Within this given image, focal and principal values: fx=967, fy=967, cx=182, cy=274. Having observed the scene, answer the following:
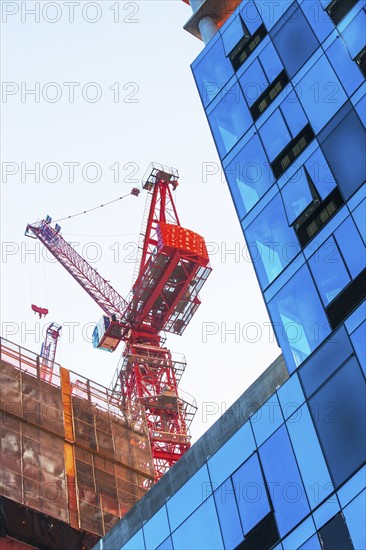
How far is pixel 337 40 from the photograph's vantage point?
31.6 metres

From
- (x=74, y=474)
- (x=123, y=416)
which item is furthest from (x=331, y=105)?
(x=123, y=416)

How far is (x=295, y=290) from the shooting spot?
29016mm

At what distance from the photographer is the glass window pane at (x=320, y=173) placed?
29484 millimetres

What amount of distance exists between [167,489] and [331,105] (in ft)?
43.4

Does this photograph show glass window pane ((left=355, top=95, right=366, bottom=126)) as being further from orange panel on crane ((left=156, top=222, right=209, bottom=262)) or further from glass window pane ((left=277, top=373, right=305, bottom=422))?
orange panel on crane ((left=156, top=222, right=209, bottom=262))

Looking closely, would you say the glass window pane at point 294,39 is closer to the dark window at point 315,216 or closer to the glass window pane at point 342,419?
the dark window at point 315,216

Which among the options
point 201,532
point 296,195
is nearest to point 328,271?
point 296,195

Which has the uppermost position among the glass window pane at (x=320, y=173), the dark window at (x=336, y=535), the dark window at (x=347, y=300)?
the glass window pane at (x=320, y=173)

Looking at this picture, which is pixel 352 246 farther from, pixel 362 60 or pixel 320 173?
pixel 362 60

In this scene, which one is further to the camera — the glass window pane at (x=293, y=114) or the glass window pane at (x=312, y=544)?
the glass window pane at (x=293, y=114)

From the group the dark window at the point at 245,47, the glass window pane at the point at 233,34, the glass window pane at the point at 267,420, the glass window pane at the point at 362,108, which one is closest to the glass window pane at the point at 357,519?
the glass window pane at the point at 267,420

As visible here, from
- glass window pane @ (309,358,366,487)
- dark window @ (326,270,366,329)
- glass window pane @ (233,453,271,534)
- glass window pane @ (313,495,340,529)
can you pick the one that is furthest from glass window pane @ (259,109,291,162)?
glass window pane @ (313,495,340,529)

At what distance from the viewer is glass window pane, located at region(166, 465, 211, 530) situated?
94.6 feet

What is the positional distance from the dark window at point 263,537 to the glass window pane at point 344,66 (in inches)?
522
